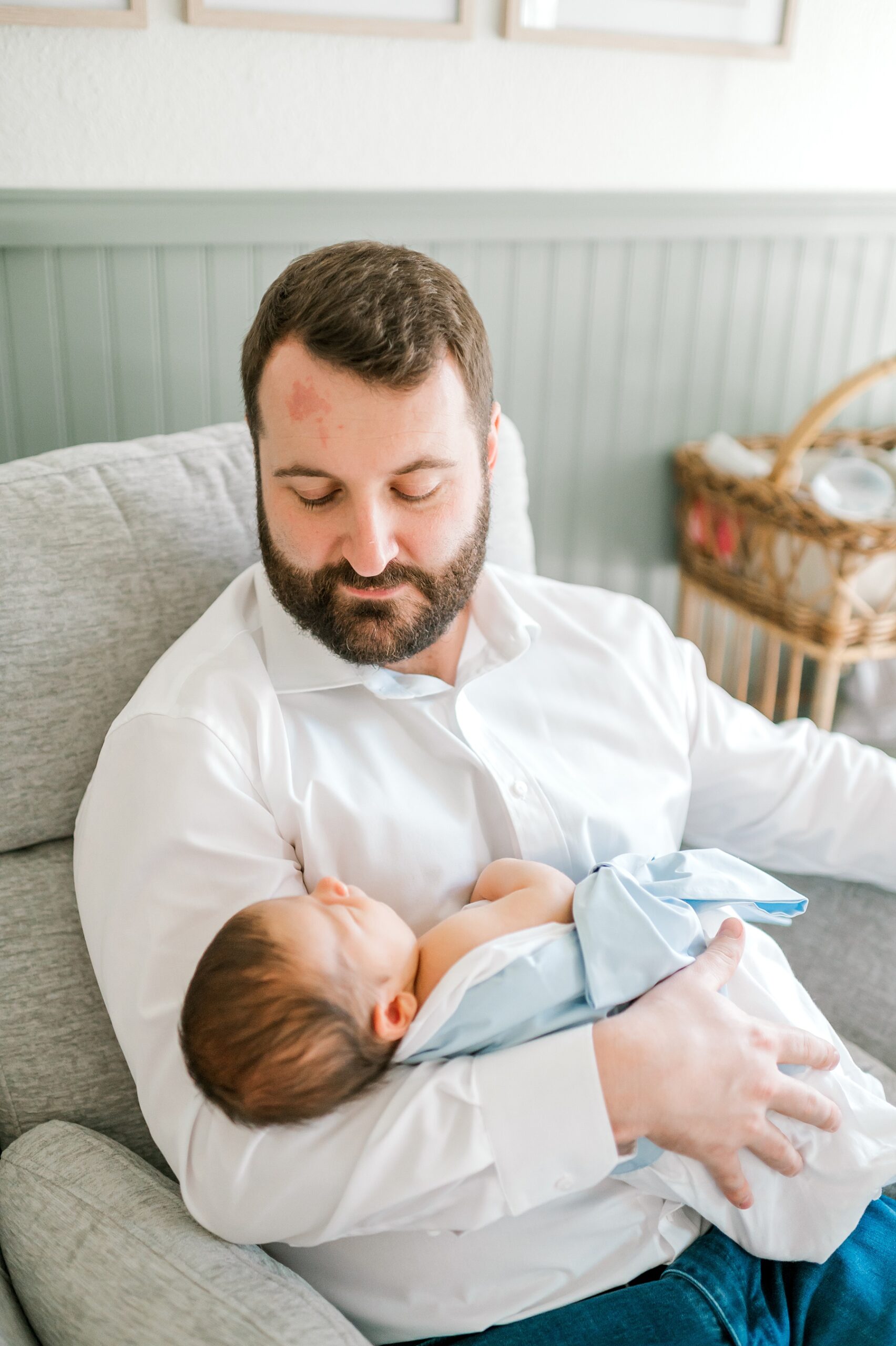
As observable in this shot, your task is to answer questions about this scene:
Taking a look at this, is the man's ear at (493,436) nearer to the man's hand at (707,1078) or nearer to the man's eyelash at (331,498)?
the man's eyelash at (331,498)

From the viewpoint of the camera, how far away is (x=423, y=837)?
1.18 meters

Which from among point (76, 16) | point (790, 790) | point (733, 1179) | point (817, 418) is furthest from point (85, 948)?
point (817, 418)

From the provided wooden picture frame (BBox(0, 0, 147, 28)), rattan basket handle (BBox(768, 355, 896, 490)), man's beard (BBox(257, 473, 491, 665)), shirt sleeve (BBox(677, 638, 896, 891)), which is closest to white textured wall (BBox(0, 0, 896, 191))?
wooden picture frame (BBox(0, 0, 147, 28))

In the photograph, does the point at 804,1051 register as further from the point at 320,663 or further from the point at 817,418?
the point at 817,418

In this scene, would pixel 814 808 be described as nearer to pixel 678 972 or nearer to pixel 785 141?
pixel 678 972

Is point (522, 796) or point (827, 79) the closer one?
point (522, 796)

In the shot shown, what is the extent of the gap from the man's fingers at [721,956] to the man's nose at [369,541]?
51cm

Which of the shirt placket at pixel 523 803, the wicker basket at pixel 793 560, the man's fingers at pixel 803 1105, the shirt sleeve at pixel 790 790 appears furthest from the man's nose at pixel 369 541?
the wicker basket at pixel 793 560

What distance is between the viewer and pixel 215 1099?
0.91 m

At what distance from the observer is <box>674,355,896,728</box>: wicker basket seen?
6.35 feet

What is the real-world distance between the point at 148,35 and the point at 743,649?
1.55 meters

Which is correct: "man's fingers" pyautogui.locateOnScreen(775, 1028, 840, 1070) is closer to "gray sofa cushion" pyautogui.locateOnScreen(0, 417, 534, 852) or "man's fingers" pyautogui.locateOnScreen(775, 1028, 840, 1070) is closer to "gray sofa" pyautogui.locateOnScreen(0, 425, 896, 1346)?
"gray sofa" pyautogui.locateOnScreen(0, 425, 896, 1346)

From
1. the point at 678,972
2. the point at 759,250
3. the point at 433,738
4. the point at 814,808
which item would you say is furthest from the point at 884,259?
the point at 678,972

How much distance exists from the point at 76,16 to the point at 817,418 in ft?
4.45
